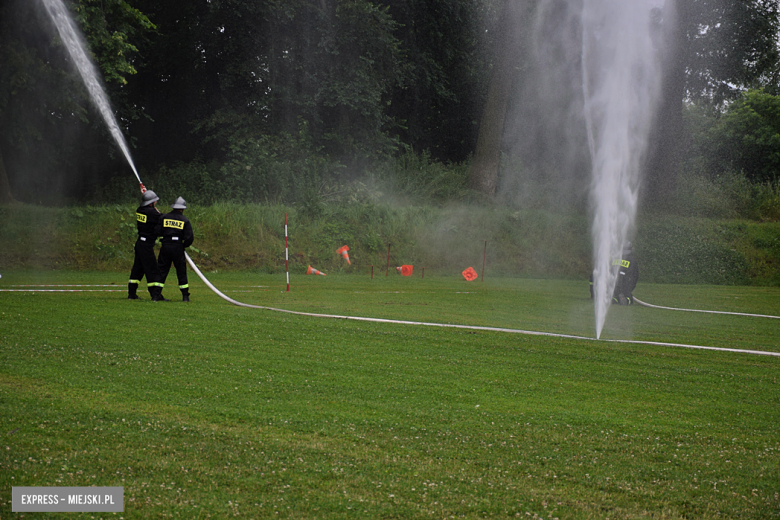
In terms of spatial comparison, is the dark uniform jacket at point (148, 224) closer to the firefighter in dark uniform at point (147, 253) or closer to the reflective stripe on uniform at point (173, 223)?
the firefighter in dark uniform at point (147, 253)

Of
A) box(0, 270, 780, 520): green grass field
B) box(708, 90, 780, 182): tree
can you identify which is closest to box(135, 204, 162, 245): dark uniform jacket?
box(0, 270, 780, 520): green grass field

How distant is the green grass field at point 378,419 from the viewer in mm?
4219

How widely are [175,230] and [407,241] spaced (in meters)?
16.9

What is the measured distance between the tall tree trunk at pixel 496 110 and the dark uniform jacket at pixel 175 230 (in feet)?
76.6

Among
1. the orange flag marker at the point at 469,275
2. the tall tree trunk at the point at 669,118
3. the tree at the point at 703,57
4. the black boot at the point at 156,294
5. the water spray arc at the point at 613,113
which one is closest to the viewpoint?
the water spray arc at the point at 613,113

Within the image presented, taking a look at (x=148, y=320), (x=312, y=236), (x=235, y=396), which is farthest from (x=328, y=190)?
(x=235, y=396)

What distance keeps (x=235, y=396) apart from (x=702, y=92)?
1410 inches

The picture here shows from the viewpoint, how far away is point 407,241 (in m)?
30.8

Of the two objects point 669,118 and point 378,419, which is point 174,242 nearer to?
point 378,419

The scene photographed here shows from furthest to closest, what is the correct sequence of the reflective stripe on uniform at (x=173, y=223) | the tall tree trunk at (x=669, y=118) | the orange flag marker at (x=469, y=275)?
1. the tall tree trunk at (x=669, y=118)
2. the orange flag marker at (x=469, y=275)
3. the reflective stripe on uniform at (x=173, y=223)

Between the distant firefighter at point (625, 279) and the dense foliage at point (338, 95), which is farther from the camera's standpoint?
the dense foliage at point (338, 95)

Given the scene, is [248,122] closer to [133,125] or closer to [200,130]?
[200,130]

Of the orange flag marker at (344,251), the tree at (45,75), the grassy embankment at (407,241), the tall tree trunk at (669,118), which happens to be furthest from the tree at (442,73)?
the tree at (45,75)

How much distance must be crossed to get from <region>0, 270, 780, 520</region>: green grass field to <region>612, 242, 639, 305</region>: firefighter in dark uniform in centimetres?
643
